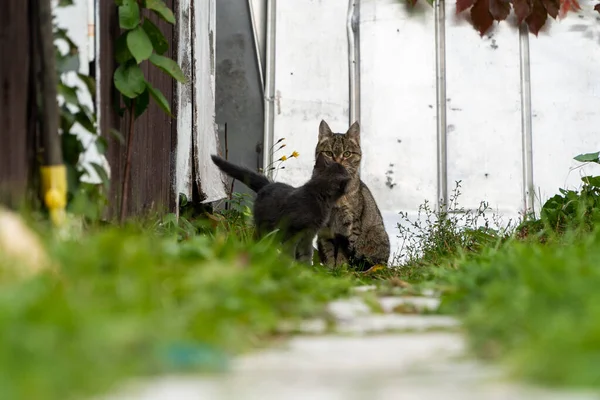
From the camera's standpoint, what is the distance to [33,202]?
8.27 ft

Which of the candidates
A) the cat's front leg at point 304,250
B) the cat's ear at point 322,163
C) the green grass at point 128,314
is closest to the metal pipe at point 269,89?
the cat's ear at point 322,163

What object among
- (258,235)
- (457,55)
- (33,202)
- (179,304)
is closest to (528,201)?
(457,55)

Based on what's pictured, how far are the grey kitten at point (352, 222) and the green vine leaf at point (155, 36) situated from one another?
2318 millimetres

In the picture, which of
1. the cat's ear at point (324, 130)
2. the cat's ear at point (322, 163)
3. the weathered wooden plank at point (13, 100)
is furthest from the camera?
the cat's ear at point (324, 130)

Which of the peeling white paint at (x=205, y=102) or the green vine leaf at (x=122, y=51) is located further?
the peeling white paint at (x=205, y=102)

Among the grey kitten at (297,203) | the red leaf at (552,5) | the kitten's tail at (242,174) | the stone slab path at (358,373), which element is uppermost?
the red leaf at (552,5)

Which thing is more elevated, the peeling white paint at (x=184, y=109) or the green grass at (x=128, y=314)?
the peeling white paint at (x=184, y=109)

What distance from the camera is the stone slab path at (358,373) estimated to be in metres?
1.17

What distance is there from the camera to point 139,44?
3375mm

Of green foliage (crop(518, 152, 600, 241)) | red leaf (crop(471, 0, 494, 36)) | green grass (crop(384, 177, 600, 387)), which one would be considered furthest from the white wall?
green grass (crop(384, 177, 600, 387))

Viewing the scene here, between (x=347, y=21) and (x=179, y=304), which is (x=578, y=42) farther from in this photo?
(x=179, y=304)

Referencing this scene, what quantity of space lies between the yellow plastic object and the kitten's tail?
2.41m

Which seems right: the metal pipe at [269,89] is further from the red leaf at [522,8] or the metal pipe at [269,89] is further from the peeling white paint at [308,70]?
the red leaf at [522,8]

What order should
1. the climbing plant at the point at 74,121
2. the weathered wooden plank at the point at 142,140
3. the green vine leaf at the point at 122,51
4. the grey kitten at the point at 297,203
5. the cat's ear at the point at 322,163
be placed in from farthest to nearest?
the cat's ear at the point at 322,163
the grey kitten at the point at 297,203
the green vine leaf at the point at 122,51
the weathered wooden plank at the point at 142,140
the climbing plant at the point at 74,121
